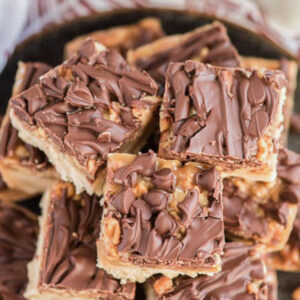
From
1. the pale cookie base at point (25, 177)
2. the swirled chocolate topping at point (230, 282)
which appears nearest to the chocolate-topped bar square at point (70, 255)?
the pale cookie base at point (25, 177)

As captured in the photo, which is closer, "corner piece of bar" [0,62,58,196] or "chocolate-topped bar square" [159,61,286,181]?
"chocolate-topped bar square" [159,61,286,181]

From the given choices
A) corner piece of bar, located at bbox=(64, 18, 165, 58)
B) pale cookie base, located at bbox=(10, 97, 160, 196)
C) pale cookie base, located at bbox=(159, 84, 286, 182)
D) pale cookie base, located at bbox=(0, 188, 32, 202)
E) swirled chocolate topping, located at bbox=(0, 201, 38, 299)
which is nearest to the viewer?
pale cookie base, located at bbox=(159, 84, 286, 182)

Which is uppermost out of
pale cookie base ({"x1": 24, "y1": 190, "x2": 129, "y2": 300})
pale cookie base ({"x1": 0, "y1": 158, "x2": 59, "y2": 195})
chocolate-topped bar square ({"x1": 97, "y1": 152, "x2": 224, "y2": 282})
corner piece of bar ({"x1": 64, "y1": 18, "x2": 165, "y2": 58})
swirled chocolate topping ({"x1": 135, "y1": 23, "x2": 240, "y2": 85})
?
corner piece of bar ({"x1": 64, "y1": 18, "x2": 165, "y2": 58})

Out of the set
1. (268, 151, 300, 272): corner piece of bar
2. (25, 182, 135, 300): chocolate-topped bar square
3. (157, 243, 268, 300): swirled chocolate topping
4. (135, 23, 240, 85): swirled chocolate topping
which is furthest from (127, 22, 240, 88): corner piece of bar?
(157, 243, 268, 300): swirled chocolate topping

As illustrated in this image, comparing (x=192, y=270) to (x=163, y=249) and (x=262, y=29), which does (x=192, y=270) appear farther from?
(x=262, y=29)

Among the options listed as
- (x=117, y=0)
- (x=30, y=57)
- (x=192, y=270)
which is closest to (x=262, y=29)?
(x=117, y=0)

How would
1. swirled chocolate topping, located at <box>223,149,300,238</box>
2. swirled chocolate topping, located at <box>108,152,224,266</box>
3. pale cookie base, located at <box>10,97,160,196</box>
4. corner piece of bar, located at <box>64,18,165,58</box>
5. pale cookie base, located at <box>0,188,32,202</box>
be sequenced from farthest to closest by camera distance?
corner piece of bar, located at <box>64,18,165,58</box>
pale cookie base, located at <box>0,188,32,202</box>
swirled chocolate topping, located at <box>223,149,300,238</box>
pale cookie base, located at <box>10,97,160,196</box>
swirled chocolate topping, located at <box>108,152,224,266</box>

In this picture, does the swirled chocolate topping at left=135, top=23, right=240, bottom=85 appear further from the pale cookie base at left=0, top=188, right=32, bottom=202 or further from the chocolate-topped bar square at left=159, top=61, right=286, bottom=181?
the pale cookie base at left=0, top=188, right=32, bottom=202

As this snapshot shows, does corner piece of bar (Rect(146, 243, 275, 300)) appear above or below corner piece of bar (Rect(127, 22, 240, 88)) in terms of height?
below
